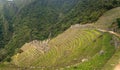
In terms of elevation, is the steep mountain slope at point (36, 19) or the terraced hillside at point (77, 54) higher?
the terraced hillside at point (77, 54)

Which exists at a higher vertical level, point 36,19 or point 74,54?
point 74,54

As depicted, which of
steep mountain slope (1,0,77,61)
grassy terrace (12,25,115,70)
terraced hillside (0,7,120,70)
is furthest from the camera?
steep mountain slope (1,0,77,61)

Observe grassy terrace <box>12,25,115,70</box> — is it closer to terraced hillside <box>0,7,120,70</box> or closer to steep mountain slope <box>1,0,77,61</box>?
terraced hillside <box>0,7,120,70</box>

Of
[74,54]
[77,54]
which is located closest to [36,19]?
[74,54]

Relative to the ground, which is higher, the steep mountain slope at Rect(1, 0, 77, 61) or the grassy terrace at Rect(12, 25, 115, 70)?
the grassy terrace at Rect(12, 25, 115, 70)

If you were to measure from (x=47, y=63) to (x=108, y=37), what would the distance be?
13770mm

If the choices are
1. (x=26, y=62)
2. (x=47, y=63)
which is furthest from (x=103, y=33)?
(x=26, y=62)

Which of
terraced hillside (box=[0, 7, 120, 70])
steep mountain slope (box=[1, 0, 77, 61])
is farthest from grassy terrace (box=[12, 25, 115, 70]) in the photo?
steep mountain slope (box=[1, 0, 77, 61])

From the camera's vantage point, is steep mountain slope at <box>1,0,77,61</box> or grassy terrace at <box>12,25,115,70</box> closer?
grassy terrace at <box>12,25,115,70</box>

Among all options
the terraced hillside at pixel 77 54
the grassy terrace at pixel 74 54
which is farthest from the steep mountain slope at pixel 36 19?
the grassy terrace at pixel 74 54

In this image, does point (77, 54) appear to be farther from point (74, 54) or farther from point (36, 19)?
point (36, 19)

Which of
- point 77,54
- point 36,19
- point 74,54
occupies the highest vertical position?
point 77,54

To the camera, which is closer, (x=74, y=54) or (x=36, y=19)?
(x=74, y=54)

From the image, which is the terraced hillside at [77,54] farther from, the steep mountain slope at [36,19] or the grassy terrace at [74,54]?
the steep mountain slope at [36,19]
